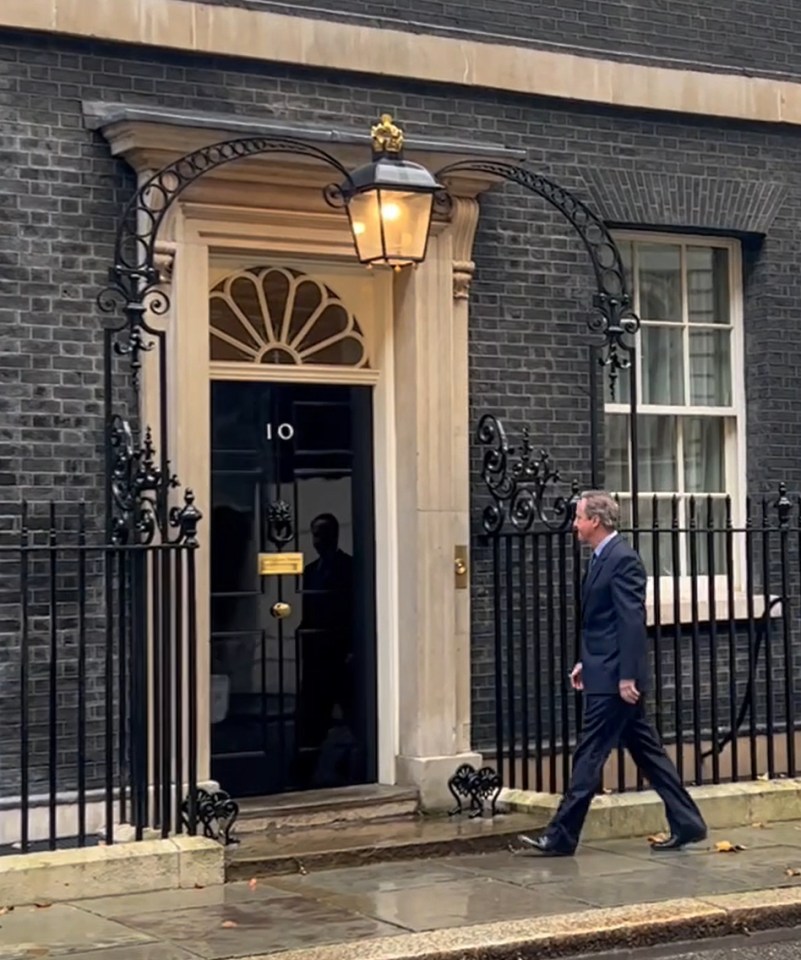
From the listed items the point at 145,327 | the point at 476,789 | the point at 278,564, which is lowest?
the point at 476,789

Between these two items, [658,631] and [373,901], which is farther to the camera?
[658,631]

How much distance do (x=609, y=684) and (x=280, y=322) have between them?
2770 millimetres

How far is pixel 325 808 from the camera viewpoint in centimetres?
885

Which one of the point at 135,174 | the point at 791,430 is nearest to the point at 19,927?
the point at 135,174

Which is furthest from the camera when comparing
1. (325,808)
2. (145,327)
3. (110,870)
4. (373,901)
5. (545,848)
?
(325,808)

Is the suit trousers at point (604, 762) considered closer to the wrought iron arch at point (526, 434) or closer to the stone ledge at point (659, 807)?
the stone ledge at point (659, 807)

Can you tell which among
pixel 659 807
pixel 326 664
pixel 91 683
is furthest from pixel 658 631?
pixel 91 683

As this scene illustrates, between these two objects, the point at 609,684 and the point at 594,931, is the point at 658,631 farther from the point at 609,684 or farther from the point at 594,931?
the point at 594,931

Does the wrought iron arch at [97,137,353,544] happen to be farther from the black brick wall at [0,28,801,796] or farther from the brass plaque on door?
the brass plaque on door

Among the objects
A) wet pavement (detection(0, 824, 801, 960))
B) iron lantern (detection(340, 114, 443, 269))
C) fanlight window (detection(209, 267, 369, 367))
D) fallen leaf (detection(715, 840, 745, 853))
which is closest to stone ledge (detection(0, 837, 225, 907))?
wet pavement (detection(0, 824, 801, 960))

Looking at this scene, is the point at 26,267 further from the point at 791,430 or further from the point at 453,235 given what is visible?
the point at 791,430

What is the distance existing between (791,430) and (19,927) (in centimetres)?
607

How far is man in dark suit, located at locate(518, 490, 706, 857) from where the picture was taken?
7.98 metres

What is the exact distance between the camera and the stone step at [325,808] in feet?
28.5
